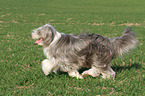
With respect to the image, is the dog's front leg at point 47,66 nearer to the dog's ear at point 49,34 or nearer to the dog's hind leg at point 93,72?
the dog's ear at point 49,34

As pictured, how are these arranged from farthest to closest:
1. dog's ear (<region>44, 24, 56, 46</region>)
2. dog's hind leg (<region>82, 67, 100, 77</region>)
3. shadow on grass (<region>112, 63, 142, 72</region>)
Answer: shadow on grass (<region>112, 63, 142, 72</region>) < dog's hind leg (<region>82, 67, 100, 77</region>) < dog's ear (<region>44, 24, 56, 46</region>)

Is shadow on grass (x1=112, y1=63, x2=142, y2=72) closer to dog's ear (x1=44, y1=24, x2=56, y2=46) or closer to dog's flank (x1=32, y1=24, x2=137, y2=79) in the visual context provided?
dog's flank (x1=32, y1=24, x2=137, y2=79)

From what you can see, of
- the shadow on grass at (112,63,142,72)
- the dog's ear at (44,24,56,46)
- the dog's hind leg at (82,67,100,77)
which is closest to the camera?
the dog's ear at (44,24,56,46)

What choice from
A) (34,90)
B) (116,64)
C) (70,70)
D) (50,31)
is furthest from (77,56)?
(116,64)

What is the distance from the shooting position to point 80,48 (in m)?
4.38

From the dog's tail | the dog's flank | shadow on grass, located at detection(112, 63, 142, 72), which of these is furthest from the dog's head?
shadow on grass, located at detection(112, 63, 142, 72)

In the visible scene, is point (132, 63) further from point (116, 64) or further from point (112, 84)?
point (112, 84)

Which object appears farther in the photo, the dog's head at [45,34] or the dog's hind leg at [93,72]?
the dog's hind leg at [93,72]

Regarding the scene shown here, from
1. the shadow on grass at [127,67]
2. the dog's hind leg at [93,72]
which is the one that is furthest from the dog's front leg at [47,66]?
the shadow on grass at [127,67]

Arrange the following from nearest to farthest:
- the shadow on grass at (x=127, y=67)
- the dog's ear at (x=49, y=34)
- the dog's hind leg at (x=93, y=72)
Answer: the dog's ear at (x=49, y=34)
the dog's hind leg at (x=93, y=72)
the shadow on grass at (x=127, y=67)

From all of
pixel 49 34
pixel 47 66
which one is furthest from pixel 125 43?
pixel 47 66

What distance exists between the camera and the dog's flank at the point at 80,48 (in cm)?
436

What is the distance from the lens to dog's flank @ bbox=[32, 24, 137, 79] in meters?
4.36

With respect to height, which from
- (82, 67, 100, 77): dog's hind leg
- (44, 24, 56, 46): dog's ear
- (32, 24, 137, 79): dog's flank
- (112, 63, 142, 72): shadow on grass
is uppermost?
(44, 24, 56, 46): dog's ear
